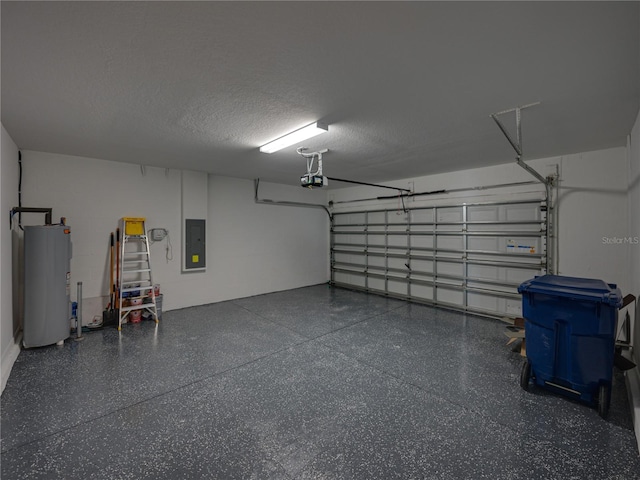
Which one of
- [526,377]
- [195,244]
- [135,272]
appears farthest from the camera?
[195,244]

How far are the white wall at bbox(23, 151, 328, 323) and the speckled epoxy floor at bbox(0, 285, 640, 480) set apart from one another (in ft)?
4.60

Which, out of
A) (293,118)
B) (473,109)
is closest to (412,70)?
(473,109)

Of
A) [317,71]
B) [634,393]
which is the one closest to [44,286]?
[317,71]

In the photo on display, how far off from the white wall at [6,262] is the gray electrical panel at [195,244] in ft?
7.39

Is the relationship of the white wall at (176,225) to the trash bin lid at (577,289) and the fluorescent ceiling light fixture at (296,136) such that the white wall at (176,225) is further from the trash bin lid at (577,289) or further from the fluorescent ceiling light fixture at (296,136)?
the trash bin lid at (577,289)

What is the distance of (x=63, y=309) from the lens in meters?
3.51

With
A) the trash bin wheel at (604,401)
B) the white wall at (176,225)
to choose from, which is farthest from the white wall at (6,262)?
the trash bin wheel at (604,401)

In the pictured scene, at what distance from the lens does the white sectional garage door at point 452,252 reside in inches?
177

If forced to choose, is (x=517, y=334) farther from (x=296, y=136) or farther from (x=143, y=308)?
(x=143, y=308)

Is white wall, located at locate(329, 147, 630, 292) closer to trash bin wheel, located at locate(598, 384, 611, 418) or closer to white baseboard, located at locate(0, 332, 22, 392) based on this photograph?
trash bin wheel, located at locate(598, 384, 611, 418)

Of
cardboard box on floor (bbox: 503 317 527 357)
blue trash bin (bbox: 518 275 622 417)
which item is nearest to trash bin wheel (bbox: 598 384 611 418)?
blue trash bin (bbox: 518 275 622 417)

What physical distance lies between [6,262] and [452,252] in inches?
247

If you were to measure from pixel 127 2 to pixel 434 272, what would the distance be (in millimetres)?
5556

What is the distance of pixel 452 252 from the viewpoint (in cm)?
529
